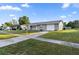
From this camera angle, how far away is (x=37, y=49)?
126 inches

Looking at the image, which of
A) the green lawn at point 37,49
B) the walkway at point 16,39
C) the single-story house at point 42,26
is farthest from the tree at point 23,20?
the green lawn at point 37,49

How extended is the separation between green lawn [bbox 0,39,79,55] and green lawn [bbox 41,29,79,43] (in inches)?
4.0

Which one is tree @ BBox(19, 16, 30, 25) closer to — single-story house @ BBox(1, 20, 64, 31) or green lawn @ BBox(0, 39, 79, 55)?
single-story house @ BBox(1, 20, 64, 31)

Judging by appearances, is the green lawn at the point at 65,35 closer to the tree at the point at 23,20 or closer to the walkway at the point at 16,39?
the walkway at the point at 16,39

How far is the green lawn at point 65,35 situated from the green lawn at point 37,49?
0.10 metres

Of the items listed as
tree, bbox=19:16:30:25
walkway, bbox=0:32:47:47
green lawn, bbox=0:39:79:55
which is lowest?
green lawn, bbox=0:39:79:55

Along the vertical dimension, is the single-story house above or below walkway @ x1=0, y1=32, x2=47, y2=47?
above

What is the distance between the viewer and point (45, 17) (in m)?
3.27

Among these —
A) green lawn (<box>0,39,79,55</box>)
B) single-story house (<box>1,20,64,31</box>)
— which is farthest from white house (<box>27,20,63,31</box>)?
green lawn (<box>0,39,79,55</box>)

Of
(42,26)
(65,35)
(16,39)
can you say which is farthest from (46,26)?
(16,39)

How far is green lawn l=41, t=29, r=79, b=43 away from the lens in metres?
3.23

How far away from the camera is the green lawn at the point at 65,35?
3.23m

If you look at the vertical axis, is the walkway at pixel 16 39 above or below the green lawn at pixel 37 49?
above
